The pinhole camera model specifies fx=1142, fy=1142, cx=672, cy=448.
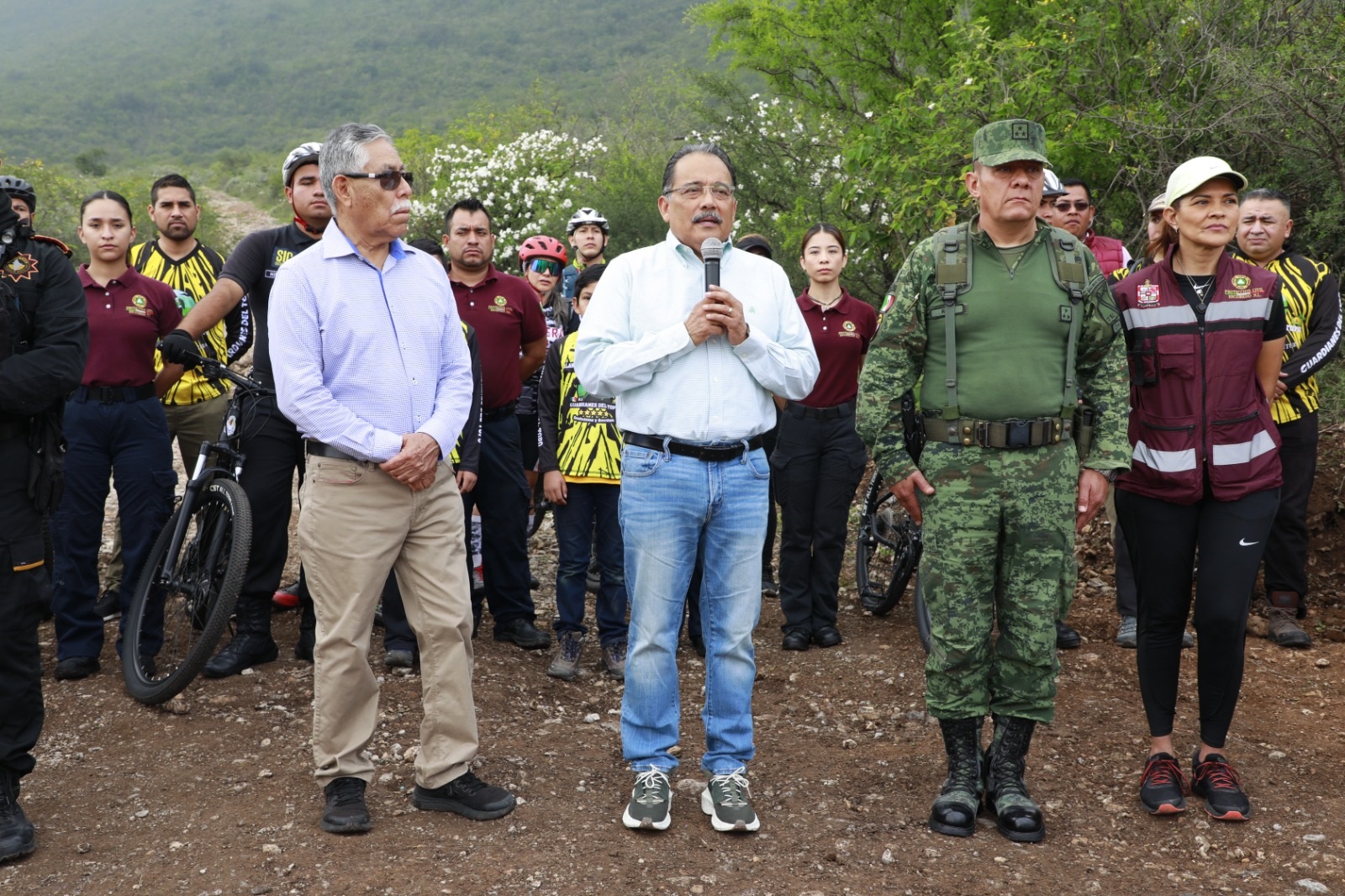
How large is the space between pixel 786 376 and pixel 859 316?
2.83 metres

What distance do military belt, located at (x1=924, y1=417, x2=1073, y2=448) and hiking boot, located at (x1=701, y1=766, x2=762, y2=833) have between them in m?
1.40

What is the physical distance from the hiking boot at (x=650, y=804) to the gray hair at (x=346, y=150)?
2.25 metres

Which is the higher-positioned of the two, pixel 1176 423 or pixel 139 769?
pixel 1176 423

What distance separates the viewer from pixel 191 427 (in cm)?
657

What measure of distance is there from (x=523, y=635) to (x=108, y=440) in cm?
232

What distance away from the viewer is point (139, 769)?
4434mm

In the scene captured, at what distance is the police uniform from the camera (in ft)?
12.5

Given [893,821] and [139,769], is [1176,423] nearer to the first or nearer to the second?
[893,821]

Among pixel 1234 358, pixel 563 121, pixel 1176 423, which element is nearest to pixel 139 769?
pixel 1176 423

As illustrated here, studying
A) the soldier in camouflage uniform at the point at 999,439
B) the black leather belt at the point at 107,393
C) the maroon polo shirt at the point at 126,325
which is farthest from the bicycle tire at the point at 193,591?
the soldier in camouflage uniform at the point at 999,439

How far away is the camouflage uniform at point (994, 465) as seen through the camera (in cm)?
390

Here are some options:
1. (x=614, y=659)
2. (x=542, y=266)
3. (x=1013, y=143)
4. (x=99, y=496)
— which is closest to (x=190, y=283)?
(x=99, y=496)

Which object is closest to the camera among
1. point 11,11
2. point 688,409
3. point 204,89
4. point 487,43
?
point 688,409

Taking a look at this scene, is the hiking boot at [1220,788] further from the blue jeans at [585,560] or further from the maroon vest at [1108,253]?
the maroon vest at [1108,253]
